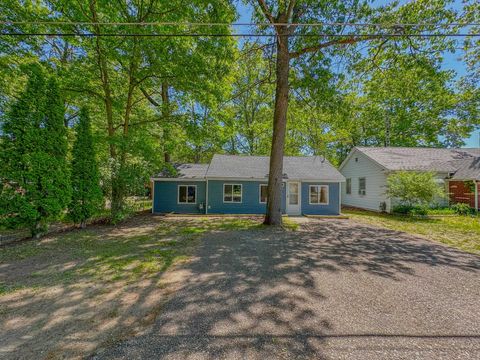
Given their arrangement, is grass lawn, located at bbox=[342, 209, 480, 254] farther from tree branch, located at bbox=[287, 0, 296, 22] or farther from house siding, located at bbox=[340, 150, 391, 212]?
tree branch, located at bbox=[287, 0, 296, 22]

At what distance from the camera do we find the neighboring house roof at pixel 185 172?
13773 millimetres

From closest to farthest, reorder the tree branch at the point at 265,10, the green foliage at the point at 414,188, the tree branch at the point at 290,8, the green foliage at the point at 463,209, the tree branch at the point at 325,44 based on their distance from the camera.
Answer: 1. the tree branch at the point at 290,8
2. the tree branch at the point at 265,10
3. the tree branch at the point at 325,44
4. the green foliage at the point at 414,188
5. the green foliage at the point at 463,209

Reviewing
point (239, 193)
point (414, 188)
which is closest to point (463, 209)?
point (414, 188)

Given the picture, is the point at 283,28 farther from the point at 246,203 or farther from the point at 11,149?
the point at 11,149

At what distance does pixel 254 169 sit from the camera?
1469cm

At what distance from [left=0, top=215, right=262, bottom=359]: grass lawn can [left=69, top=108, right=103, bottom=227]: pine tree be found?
1.70 metres

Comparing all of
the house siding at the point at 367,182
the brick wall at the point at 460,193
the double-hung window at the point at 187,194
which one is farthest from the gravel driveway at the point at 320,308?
the brick wall at the point at 460,193

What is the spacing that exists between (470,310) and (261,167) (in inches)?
489

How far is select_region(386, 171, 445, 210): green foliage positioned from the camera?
37.7 ft

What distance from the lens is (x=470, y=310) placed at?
312cm

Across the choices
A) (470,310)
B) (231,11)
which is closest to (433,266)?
(470,310)

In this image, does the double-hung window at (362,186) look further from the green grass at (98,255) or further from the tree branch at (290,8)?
the green grass at (98,255)

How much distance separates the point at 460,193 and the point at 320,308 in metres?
16.9

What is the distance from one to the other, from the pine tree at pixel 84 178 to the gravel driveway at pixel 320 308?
5682mm
